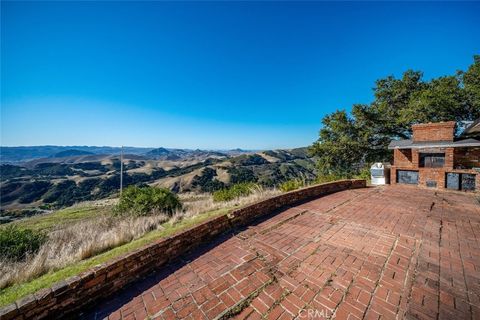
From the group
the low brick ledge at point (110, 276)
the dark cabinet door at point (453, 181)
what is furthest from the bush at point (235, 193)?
the dark cabinet door at point (453, 181)

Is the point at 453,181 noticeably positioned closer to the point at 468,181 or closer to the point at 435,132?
the point at 468,181

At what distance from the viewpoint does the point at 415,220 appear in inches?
191

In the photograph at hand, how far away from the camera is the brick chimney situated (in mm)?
9484

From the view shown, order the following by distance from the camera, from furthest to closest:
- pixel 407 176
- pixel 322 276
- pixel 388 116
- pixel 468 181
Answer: pixel 388 116 < pixel 407 176 < pixel 468 181 < pixel 322 276

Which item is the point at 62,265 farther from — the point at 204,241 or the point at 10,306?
the point at 204,241

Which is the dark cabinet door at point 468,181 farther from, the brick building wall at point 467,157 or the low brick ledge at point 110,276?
the low brick ledge at point 110,276

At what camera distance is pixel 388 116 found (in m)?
16.9

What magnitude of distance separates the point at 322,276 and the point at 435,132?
11.5 m

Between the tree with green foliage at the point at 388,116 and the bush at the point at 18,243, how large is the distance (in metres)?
14.2

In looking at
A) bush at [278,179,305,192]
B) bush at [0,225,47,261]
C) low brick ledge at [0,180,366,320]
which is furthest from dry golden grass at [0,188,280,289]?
bush at [278,179,305,192]

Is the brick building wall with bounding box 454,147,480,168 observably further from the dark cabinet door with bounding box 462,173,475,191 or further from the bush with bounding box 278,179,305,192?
the bush with bounding box 278,179,305,192

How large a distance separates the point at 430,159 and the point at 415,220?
7.19 metres

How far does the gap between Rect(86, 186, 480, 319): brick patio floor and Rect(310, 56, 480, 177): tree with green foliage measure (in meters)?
9.98

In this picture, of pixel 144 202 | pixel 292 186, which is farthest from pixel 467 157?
pixel 144 202
